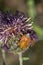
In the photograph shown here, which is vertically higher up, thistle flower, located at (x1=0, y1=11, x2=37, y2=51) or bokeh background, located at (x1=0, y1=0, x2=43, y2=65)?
thistle flower, located at (x1=0, y1=11, x2=37, y2=51)

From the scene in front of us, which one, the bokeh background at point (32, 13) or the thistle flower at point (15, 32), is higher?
the thistle flower at point (15, 32)

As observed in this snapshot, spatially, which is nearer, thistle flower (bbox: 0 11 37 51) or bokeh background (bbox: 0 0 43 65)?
thistle flower (bbox: 0 11 37 51)

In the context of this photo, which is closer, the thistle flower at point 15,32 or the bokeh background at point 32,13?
the thistle flower at point 15,32

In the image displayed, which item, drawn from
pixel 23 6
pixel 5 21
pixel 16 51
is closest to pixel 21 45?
pixel 16 51

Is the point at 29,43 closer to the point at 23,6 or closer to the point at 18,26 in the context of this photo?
the point at 18,26

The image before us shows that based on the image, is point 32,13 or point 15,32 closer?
point 15,32

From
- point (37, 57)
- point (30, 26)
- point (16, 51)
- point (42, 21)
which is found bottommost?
point (37, 57)

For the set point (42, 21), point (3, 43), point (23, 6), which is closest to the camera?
point (3, 43)

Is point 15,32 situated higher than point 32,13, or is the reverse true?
point 15,32
